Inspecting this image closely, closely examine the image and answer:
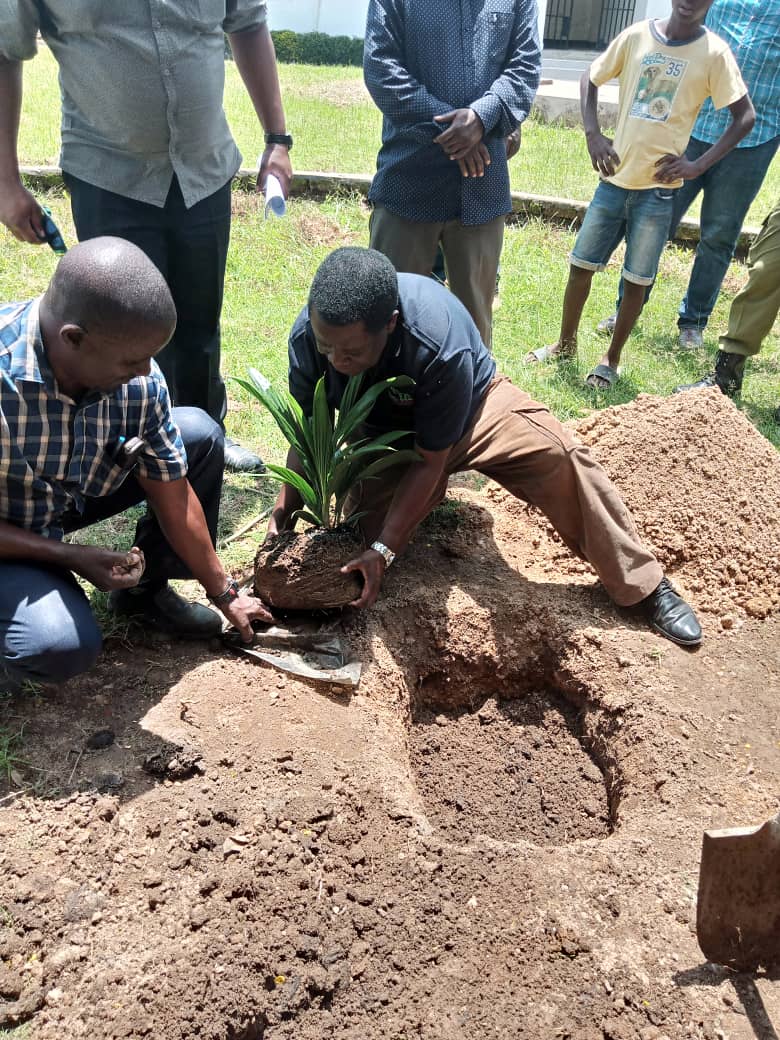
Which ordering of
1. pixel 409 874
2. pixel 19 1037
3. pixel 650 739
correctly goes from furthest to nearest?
pixel 650 739
pixel 409 874
pixel 19 1037

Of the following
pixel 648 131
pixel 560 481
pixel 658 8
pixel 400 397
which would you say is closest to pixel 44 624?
pixel 400 397

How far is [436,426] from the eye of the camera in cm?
284

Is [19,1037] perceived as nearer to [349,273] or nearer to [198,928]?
[198,928]

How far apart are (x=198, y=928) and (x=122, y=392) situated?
54.1 inches

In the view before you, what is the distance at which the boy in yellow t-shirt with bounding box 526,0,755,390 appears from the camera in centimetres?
425

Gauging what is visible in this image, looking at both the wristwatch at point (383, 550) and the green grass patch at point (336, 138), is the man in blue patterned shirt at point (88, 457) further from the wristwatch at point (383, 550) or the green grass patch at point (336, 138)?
the green grass patch at point (336, 138)

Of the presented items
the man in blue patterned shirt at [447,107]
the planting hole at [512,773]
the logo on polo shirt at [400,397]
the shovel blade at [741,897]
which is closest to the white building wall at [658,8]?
the man in blue patterned shirt at [447,107]

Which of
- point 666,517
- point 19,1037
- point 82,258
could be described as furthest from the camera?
point 666,517

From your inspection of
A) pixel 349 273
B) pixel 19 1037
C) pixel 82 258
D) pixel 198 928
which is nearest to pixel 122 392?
pixel 82 258

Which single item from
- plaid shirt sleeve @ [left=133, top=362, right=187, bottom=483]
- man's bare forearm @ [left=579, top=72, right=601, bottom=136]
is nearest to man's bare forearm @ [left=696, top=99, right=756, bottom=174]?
man's bare forearm @ [left=579, top=72, right=601, bottom=136]

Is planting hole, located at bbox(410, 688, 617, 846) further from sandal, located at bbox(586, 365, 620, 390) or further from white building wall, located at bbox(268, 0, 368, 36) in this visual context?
white building wall, located at bbox(268, 0, 368, 36)

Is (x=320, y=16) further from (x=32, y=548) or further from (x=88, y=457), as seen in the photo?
(x=32, y=548)

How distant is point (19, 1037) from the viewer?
1.86 m

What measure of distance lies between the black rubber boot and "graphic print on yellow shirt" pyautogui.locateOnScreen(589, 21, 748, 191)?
1.02 meters
